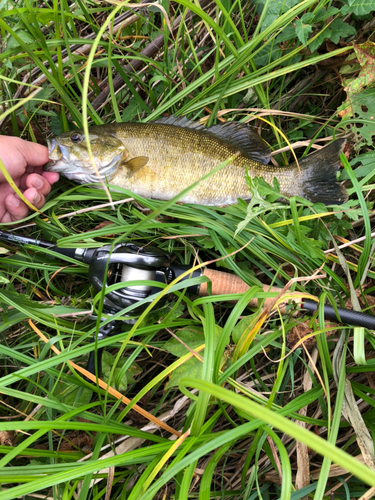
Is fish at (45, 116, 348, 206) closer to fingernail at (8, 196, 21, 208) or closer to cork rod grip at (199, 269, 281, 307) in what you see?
fingernail at (8, 196, 21, 208)

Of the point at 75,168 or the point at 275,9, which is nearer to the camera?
the point at 275,9

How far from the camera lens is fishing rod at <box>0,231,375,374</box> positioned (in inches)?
76.8

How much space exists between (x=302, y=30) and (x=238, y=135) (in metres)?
0.80

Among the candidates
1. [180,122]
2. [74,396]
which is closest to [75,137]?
[180,122]

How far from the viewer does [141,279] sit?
2035 millimetres

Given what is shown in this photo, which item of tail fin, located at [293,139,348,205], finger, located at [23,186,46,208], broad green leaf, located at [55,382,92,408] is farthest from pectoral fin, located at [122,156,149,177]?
broad green leaf, located at [55,382,92,408]

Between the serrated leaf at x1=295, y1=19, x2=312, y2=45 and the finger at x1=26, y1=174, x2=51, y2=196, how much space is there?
2.06 m

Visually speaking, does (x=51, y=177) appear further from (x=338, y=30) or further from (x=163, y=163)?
(x=338, y=30)

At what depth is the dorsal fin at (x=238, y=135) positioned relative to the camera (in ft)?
8.98

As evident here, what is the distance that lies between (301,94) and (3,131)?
2428mm

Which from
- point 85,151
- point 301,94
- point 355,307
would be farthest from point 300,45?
point 355,307

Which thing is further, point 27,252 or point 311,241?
point 27,252

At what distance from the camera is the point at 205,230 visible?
2.41 metres

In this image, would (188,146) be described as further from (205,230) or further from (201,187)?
Answer: (205,230)
